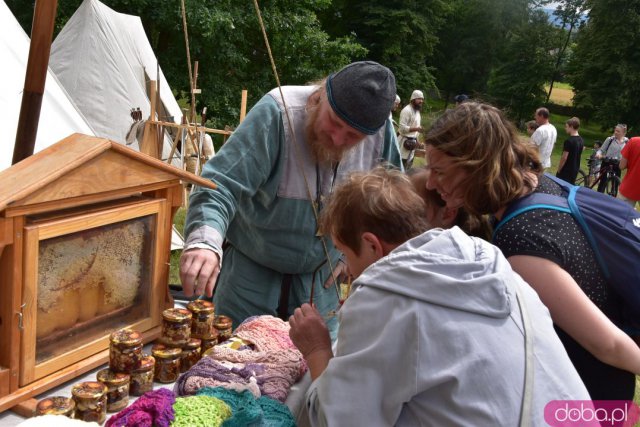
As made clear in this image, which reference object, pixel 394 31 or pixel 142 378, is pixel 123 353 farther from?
pixel 394 31

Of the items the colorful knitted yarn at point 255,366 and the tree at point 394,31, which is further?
the tree at point 394,31

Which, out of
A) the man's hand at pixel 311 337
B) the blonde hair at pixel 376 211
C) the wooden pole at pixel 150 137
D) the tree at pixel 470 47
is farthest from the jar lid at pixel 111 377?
the tree at pixel 470 47

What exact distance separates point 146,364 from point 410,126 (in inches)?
334

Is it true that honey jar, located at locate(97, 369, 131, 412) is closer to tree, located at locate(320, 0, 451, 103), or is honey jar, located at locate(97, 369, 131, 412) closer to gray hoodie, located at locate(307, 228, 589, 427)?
gray hoodie, located at locate(307, 228, 589, 427)

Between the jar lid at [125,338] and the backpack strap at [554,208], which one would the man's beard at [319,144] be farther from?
the jar lid at [125,338]

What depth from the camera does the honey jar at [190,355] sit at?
138 cm

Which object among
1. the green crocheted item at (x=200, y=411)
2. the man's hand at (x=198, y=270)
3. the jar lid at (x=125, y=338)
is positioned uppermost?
the man's hand at (x=198, y=270)

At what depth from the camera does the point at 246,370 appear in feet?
4.25

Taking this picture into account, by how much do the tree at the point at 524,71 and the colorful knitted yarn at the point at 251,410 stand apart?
27.3m

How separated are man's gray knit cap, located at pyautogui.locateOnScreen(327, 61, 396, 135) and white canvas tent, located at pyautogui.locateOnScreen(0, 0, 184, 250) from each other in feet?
5.78

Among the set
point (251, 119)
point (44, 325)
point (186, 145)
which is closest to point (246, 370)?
point (44, 325)

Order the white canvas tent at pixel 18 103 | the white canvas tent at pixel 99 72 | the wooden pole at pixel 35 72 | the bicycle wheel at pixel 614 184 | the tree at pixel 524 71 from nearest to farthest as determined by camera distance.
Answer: the wooden pole at pixel 35 72 < the white canvas tent at pixel 18 103 < the white canvas tent at pixel 99 72 < the bicycle wheel at pixel 614 184 < the tree at pixel 524 71

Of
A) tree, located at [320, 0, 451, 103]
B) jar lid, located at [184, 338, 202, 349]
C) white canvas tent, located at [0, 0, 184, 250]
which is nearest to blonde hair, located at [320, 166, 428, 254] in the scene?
jar lid, located at [184, 338, 202, 349]

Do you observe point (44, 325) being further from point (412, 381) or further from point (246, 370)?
point (412, 381)
